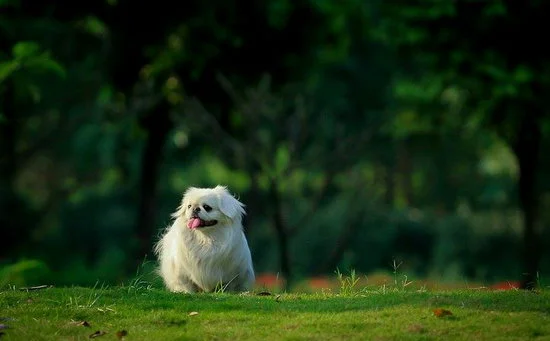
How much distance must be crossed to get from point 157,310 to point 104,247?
23.9 meters

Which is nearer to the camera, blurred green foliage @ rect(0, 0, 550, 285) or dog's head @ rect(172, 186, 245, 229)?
dog's head @ rect(172, 186, 245, 229)

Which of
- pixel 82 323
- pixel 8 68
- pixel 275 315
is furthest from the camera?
pixel 8 68

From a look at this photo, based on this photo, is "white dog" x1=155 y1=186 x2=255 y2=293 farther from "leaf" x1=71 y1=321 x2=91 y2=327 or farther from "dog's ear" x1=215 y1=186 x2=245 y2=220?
"leaf" x1=71 y1=321 x2=91 y2=327

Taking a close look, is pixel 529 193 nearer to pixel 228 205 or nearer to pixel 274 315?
pixel 228 205

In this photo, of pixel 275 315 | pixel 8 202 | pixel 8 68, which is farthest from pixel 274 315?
pixel 8 202

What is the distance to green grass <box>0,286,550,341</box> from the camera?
905 centimetres

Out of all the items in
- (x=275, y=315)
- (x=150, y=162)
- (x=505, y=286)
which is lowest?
(x=505, y=286)

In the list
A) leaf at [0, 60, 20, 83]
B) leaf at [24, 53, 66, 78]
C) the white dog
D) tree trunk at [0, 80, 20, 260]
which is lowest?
the white dog

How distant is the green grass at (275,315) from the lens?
9.05 meters

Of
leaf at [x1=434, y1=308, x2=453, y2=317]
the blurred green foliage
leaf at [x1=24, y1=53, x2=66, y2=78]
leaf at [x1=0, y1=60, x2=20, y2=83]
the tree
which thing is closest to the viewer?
leaf at [x1=434, y1=308, x2=453, y2=317]

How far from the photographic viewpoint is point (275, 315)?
32.1 ft

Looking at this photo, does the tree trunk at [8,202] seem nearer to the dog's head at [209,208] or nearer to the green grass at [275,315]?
the dog's head at [209,208]

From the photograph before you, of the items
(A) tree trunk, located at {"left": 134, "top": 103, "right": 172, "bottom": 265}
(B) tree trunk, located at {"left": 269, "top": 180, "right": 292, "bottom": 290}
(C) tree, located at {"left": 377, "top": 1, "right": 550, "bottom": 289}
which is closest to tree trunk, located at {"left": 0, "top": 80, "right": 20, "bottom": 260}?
(A) tree trunk, located at {"left": 134, "top": 103, "right": 172, "bottom": 265}

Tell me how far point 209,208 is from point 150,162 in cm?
1268
